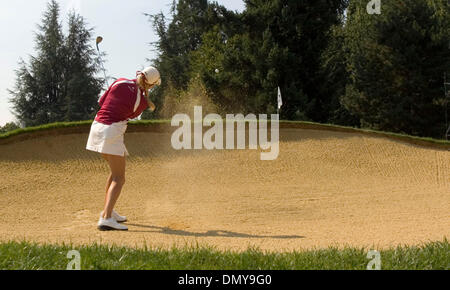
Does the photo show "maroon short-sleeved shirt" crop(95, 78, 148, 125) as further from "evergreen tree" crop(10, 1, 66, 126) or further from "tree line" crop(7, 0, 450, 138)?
"evergreen tree" crop(10, 1, 66, 126)

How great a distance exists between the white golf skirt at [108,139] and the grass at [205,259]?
1.58 meters

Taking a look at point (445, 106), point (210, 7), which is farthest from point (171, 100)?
point (445, 106)

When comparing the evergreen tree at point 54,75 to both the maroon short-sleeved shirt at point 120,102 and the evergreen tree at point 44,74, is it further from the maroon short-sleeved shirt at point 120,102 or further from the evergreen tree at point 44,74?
the maroon short-sleeved shirt at point 120,102

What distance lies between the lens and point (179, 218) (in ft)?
20.4

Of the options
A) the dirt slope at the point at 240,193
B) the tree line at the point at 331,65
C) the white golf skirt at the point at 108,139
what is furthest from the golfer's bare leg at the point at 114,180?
the tree line at the point at 331,65

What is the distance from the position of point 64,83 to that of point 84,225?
108 feet

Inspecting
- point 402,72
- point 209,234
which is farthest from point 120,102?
point 402,72

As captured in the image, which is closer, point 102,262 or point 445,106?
point 102,262

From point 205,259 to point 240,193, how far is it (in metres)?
4.16

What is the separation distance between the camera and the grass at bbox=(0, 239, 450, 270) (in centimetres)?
333

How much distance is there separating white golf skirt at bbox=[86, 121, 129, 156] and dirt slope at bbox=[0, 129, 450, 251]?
1.00 meters

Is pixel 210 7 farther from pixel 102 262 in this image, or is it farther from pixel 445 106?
pixel 102 262

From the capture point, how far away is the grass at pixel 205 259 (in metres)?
3.33

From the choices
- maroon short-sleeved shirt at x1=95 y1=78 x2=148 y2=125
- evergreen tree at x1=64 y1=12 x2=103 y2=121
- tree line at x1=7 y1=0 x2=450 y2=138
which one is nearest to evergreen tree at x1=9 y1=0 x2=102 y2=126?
evergreen tree at x1=64 y1=12 x2=103 y2=121
